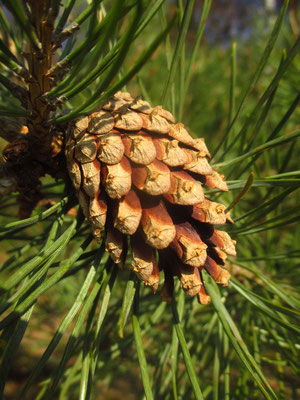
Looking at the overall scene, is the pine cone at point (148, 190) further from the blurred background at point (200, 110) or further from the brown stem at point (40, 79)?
the blurred background at point (200, 110)

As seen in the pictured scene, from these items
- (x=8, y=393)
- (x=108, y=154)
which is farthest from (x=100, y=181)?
(x=8, y=393)

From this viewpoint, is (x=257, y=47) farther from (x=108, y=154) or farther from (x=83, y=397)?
(x=83, y=397)

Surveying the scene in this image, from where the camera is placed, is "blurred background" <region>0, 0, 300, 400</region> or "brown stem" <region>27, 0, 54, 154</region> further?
"blurred background" <region>0, 0, 300, 400</region>

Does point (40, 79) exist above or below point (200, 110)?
below

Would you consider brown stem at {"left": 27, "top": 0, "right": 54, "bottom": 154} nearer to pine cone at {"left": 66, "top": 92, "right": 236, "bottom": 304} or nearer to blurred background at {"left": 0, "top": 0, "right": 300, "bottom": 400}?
pine cone at {"left": 66, "top": 92, "right": 236, "bottom": 304}

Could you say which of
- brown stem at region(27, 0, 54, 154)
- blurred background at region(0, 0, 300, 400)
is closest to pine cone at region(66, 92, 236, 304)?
brown stem at region(27, 0, 54, 154)

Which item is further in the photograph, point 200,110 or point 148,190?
point 200,110

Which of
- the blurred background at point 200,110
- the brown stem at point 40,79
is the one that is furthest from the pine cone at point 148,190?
the blurred background at point 200,110

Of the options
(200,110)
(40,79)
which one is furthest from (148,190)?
(200,110)

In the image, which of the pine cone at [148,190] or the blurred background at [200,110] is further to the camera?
the blurred background at [200,110]

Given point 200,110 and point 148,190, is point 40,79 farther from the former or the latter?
point 200,110
